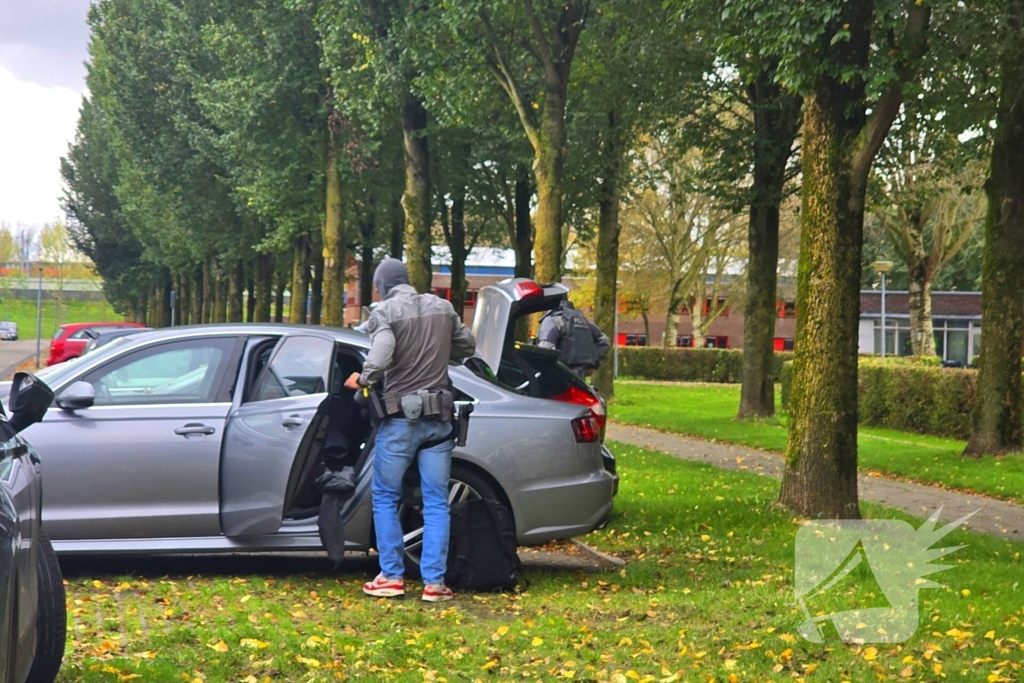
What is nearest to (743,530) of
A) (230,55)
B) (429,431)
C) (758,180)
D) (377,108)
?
(429,431)

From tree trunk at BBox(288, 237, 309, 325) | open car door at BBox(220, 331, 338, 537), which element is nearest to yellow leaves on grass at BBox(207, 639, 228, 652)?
open car door at BBox(220, 331, 338, 537)

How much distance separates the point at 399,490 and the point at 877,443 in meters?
13.7

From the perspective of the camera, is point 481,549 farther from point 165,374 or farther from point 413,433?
point 165,374

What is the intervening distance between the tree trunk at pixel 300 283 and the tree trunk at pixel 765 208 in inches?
662

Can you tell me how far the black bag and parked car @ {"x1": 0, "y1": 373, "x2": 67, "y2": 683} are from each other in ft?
10.2

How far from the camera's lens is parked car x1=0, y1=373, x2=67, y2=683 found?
12.3ft

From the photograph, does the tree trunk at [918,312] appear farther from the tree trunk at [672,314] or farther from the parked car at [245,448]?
the parked car at [245,448]

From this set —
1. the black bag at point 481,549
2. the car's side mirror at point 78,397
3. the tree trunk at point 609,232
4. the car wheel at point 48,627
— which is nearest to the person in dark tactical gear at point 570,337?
the black bag at point 481,549

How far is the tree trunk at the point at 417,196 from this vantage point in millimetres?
23625

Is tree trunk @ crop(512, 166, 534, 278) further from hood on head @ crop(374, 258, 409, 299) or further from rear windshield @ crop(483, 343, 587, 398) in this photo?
hood on head @ crop(374, 258, 409, 299)

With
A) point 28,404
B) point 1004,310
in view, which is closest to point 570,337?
point 28,404

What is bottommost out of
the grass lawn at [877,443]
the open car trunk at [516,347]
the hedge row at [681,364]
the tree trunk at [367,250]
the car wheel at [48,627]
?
the grass lawn at [877,443]

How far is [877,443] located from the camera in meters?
19.7

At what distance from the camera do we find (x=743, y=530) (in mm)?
9930
